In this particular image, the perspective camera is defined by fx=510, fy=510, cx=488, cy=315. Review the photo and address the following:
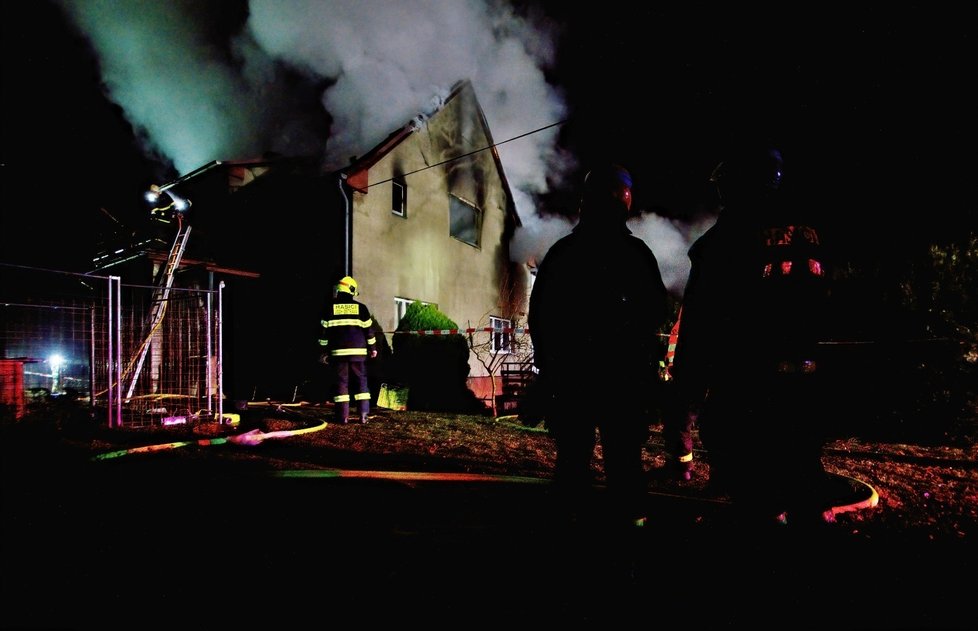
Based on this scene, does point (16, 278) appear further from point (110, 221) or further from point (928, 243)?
point (928, 243)

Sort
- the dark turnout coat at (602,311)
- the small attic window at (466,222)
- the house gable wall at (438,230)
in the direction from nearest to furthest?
the dark turnout coat at (602,311) < the house gable wall at (438,230) < the small attic window at (466,222)

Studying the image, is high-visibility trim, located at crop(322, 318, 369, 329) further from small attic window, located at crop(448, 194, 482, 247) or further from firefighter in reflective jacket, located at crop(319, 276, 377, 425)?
small attic window, located at crop(448, 194, 482, 247)

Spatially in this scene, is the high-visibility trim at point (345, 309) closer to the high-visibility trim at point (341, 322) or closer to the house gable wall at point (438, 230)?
the high-visibility trim at point (341, 322)

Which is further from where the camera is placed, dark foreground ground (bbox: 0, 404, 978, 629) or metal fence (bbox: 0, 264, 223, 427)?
metal fence (bbox: 0, 264, 223, 427)

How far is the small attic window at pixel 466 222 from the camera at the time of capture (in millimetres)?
13977

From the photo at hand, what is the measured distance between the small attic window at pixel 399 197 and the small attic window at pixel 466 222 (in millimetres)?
2198

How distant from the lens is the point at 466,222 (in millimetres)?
14492

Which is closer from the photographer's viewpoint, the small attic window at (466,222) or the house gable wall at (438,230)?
the house gable wall at (438,230)

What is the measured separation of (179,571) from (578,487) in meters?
1.78

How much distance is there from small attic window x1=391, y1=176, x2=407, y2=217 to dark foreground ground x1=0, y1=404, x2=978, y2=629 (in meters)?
8.64

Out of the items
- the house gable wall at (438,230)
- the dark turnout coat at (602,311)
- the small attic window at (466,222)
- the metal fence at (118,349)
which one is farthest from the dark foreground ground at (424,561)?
the small attic window at (466,222)

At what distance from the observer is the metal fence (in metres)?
5.93

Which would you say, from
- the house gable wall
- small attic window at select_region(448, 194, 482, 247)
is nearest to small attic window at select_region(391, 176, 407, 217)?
the house gable wall

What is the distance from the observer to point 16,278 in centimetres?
1311
